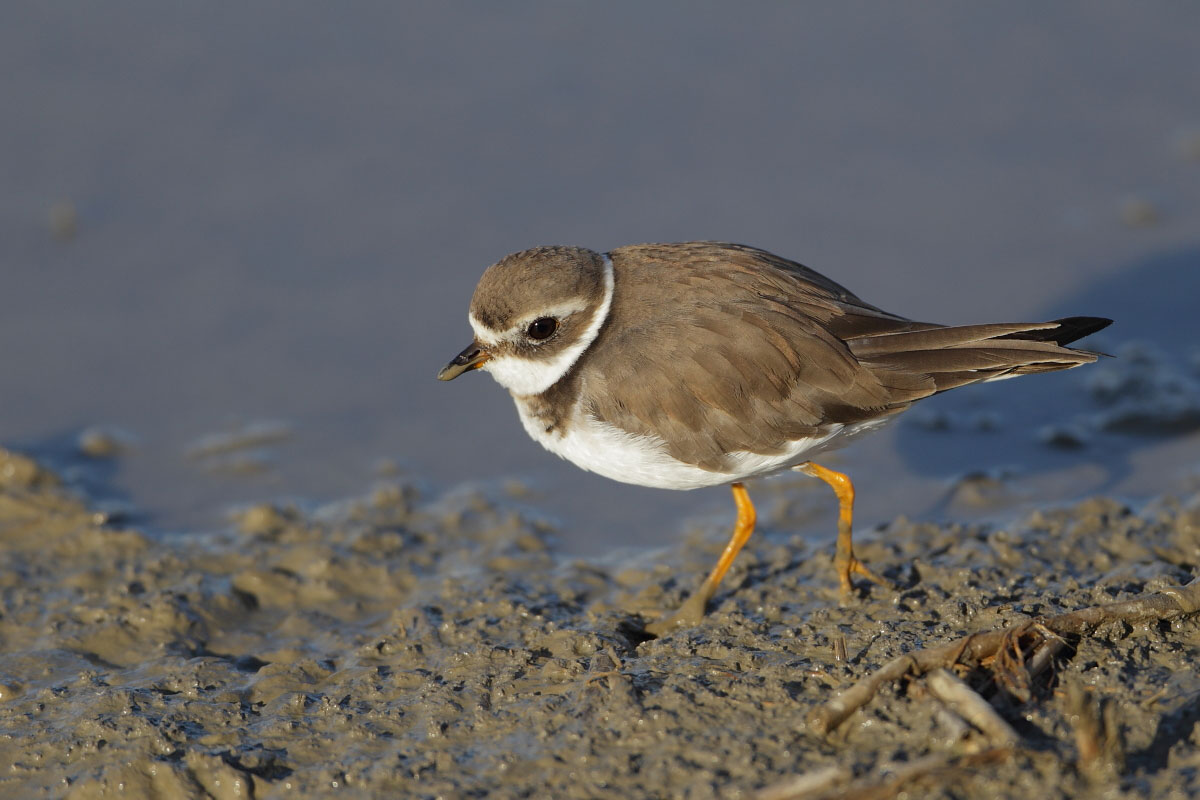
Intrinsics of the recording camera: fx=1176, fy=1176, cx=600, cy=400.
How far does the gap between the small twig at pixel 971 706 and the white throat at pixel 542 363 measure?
2.49 m

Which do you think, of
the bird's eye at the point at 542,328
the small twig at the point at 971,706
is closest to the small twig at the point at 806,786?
the small twig at the point at 971,706

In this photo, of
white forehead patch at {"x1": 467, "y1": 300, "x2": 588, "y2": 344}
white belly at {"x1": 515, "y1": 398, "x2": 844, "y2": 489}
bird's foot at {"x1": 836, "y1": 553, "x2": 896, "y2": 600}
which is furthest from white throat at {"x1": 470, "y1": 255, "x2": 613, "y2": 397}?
bird's foot at {"x1": 836, "y1": 553, "x2": 896, "y2": 600}

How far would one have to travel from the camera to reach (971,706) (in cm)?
417

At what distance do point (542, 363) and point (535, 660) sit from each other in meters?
1.54

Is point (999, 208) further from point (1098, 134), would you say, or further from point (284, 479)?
point (284, 479)

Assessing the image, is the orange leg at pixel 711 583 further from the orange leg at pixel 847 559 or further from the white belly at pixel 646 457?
the white belly at pixel 646 457

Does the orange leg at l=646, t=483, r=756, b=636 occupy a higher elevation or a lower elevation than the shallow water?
lower

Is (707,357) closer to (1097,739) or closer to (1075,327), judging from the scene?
(1075,327)

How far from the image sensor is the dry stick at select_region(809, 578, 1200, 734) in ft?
14.1

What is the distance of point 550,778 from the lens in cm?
433

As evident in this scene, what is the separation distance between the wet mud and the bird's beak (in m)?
1.31

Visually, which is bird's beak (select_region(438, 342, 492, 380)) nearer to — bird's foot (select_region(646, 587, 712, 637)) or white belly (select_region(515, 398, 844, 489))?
white belly (select_region(515, 398, 844, 489))

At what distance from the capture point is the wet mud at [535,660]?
4.20m

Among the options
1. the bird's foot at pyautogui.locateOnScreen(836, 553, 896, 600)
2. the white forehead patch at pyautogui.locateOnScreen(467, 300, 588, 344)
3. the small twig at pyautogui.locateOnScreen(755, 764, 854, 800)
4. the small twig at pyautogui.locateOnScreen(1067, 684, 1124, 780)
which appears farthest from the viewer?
the bird's foot at pyautogui.locateOnScreen(836, 553, 896, 600)
